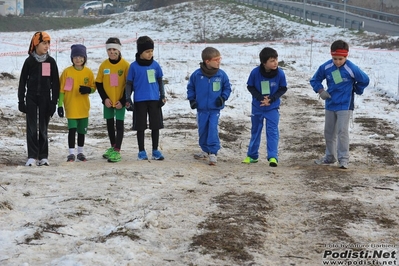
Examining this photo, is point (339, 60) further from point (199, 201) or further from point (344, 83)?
point (199, 201)

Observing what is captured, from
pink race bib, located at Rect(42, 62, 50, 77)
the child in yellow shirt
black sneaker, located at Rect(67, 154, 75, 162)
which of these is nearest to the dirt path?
black sneaker, located at Rect(67, 154, 75, 162)

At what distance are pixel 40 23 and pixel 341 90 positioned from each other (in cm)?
5236

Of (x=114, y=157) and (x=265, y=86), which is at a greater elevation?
Result: (x=265, y=86)

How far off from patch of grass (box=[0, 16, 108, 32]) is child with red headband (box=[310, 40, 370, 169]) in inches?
1961

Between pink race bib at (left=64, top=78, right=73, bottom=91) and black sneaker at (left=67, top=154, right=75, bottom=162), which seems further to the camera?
black sneaker at (left=67, top=154, right=75, bottom=162)

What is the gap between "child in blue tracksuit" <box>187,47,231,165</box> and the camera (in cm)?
859

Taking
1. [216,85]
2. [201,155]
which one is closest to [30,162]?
[201,155]

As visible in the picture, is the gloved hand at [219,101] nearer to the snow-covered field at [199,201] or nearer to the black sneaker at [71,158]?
the snow-covered field at [199,201]

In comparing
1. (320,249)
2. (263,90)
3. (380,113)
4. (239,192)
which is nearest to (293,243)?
(320,249)

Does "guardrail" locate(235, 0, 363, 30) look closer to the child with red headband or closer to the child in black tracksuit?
the child with red headband

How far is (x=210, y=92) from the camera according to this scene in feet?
28.3

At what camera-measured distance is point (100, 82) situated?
843 cm

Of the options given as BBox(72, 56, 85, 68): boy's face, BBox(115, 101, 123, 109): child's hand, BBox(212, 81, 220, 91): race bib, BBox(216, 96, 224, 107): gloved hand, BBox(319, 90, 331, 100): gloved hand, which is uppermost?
BBox(72, 56, 85, 68): boy's face

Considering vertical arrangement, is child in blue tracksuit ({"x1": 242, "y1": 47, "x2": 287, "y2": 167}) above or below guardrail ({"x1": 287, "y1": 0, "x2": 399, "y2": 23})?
below
